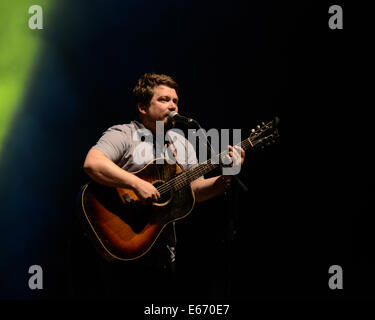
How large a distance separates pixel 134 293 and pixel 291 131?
1.57 m

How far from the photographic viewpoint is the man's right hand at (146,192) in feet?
7.47

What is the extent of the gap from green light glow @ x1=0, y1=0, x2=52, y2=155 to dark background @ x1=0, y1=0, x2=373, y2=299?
8cm

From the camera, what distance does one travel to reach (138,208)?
2.35 meters

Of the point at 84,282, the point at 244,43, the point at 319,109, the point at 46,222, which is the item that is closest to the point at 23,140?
the point at 46,222

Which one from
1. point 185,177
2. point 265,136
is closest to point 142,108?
point 185,177

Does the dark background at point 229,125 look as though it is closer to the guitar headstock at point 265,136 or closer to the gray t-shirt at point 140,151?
the gray t-shirt at point 140,151

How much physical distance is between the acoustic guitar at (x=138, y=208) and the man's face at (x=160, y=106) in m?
→ 0.31

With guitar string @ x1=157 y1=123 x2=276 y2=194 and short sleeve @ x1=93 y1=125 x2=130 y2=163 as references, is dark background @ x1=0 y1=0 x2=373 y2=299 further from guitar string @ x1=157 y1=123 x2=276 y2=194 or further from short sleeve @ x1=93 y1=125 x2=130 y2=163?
short sleeve @ x1=93 y1=125 x2=130 y2=163

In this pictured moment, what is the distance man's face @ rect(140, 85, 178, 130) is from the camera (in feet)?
8.41

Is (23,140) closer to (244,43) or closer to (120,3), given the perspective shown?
(120,3)

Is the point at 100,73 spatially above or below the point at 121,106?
above

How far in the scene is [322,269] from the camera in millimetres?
2805

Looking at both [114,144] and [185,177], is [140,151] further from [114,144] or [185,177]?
[185,177]

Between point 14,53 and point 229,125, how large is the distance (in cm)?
170
